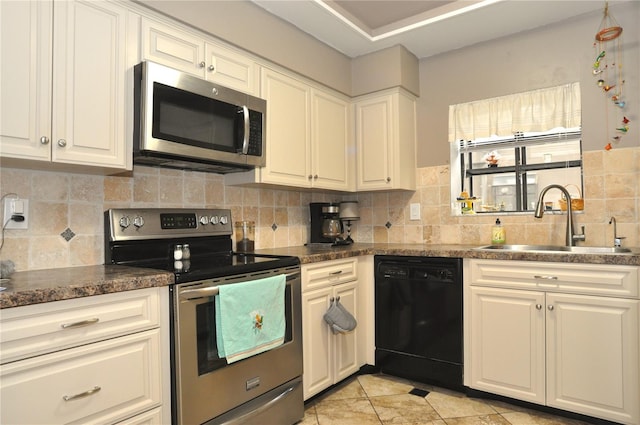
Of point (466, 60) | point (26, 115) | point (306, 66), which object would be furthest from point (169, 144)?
point (466, 60)

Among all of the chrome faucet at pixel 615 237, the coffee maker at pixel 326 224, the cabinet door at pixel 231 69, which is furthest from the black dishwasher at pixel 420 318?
the cabinet door at pixel 231 69

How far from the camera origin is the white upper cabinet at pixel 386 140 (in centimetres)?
303

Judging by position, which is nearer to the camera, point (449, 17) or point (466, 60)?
point (449, 17)

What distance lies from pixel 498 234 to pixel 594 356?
0.96m

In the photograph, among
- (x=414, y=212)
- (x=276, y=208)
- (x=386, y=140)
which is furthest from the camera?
(x=414, y=212)

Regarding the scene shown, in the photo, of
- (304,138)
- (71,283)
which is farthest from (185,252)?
(304,138)

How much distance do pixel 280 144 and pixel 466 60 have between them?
5.31 feet

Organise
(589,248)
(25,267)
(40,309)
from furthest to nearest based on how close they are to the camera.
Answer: (589,248)
(25,267)
(40,309)

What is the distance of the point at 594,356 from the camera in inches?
79.7

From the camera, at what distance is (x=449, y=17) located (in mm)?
2609

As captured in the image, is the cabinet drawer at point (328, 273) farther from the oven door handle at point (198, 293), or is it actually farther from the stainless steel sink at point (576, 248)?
the stainless steel sink at point (576, 248)

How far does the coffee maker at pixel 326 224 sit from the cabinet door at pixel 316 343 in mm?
651

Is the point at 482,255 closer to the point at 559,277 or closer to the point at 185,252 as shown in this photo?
the point at 559,277

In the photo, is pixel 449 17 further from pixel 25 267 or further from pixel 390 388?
pixel 25 267
